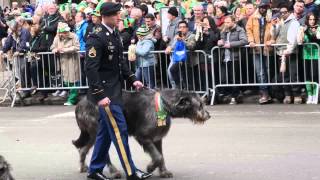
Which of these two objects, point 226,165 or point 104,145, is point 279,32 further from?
point 104,145

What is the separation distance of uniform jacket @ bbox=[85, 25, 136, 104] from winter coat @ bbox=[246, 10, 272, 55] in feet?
22.9

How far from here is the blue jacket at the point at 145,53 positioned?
14.1m

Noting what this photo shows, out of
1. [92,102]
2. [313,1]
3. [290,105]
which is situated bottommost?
[290,105]

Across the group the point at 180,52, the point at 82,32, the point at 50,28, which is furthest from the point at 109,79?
the point at 50,28

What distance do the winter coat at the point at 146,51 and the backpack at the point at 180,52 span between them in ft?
1.79

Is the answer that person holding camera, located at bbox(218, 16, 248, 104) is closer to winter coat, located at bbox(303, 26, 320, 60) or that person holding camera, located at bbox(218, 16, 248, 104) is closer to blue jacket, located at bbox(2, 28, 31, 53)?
winter coat, located at bbox(303, 26, 320, 60)

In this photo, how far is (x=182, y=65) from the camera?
1420 cm

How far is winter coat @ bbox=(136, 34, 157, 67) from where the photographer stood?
14.1 metres

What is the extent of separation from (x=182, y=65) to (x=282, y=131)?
440 cm

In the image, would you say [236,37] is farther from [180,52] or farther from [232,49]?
[180,52]

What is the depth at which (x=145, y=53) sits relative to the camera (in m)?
14.1

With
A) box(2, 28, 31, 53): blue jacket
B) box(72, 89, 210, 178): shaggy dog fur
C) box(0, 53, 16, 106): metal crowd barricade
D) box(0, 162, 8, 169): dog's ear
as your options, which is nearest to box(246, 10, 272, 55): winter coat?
box(2, 28, 31, 53): blue jacket

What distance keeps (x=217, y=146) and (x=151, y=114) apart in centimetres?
231

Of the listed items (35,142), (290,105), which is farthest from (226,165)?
(290,105)
